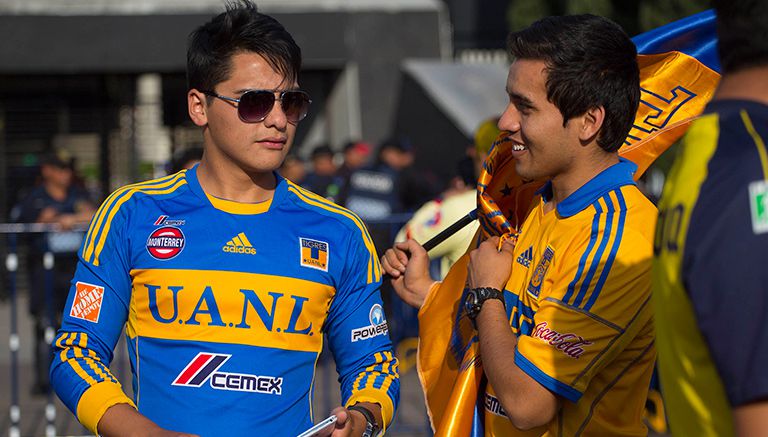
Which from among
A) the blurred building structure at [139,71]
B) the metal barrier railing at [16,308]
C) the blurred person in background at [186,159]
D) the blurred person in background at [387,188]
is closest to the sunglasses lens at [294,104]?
the blurred person in background at [186,159]

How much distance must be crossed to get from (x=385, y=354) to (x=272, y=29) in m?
1.06

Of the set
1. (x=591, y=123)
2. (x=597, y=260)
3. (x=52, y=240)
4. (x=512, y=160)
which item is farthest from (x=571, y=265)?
(x=52, y=240)

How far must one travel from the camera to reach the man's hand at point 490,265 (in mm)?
3072

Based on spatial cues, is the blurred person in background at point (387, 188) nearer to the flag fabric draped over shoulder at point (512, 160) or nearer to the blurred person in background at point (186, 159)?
the blurred person in background at point (186, 159)

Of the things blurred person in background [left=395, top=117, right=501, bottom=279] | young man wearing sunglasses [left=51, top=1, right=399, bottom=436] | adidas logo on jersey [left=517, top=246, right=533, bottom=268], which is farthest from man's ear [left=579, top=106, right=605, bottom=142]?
blurred person in background [left=395, top=117, right=501, bottom=279]

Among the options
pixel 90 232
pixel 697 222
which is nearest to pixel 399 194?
pixel 90 232

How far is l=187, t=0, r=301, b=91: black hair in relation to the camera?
10.4 ft

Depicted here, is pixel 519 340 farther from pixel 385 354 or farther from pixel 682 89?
pixel 682 89

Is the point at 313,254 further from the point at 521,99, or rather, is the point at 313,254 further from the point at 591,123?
the point at 591,123

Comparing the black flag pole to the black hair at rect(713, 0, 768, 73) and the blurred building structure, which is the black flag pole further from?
the blurred building structure

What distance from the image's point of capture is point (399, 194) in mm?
11062

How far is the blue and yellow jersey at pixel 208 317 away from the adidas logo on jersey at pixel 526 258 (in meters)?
0.51

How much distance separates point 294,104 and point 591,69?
3.01 ft

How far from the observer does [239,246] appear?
3.07 metres
